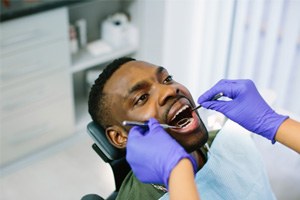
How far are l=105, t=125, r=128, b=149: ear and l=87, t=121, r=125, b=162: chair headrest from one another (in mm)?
15

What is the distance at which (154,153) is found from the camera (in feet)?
3.64

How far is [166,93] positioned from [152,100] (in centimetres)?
4

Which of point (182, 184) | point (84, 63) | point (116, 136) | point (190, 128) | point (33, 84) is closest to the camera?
point (182, 184)

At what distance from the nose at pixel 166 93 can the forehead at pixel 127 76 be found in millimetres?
53

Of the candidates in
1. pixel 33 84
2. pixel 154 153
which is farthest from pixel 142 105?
pixel 33 84

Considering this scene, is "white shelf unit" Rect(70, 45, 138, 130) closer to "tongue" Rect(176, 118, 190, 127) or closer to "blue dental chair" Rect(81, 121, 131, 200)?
"blue dental chair" Rect(81, 121, 131, 200)

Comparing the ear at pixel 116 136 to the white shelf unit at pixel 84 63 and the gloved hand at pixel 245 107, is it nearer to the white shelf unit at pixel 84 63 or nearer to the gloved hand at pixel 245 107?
the gloved hand at pixel 245 107

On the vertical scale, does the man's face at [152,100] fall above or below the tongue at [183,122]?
above

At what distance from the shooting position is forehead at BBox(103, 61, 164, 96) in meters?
1.32

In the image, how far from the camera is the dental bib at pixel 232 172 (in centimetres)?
135

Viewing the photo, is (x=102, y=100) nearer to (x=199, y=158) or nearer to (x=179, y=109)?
(x=179, y=109)

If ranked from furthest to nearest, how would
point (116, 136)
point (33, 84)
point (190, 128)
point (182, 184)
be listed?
point (33, 84) < point (116, 136) < point (190, 128) < point (182, 184)

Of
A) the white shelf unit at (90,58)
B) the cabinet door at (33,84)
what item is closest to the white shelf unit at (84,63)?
the white shelf unit at (90,58)

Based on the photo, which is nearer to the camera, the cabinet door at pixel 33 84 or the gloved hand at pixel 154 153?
the gloved hand at pixel 154 153
